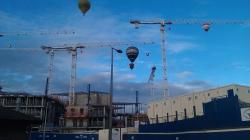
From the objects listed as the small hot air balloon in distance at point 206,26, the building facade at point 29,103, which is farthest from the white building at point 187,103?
the building facade at point 29,103

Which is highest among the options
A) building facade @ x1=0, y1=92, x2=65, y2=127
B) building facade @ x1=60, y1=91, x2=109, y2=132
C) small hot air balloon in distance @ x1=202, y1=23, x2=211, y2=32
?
small hot air balloon in distance @ x1=202, y1=23, x2=211, y2=32

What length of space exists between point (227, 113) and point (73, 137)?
4787 cm

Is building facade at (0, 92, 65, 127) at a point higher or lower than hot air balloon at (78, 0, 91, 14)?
higher

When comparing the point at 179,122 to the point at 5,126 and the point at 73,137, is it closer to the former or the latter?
the point at 73,137

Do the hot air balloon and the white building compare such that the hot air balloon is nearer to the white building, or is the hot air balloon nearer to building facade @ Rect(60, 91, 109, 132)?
the white building

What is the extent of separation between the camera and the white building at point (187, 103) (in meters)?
63.2

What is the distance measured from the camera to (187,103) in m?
76.4

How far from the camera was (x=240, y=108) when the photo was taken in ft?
147

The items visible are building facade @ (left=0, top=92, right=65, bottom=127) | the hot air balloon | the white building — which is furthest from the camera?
building facade @ (left=0, top=92, right=65, bottom=127)

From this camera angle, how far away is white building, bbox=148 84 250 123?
63.2 meters

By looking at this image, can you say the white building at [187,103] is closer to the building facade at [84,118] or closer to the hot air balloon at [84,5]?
the building facade at [84,118]

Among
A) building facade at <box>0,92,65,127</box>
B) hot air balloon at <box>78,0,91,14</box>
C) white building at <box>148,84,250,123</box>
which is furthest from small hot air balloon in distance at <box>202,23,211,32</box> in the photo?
hot air balloon at <box>78,0,91,14</box>

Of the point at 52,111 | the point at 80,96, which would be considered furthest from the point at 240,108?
the point at 80,96

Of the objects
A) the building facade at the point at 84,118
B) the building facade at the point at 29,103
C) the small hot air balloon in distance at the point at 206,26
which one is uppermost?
the small hot air balloon in distance at the point at 206,26
